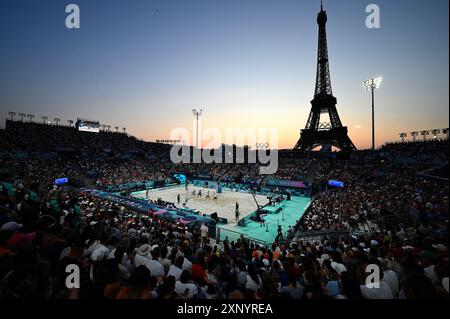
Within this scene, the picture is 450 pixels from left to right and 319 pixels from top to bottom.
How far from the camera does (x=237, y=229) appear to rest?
1786cm

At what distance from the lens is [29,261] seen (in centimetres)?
316

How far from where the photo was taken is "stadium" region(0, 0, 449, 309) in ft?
11.2

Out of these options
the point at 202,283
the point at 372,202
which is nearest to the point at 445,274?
the point at 202,283

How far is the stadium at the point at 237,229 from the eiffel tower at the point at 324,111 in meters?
0.26

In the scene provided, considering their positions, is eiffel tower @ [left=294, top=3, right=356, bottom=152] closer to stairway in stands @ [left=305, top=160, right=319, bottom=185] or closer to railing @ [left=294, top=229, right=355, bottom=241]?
stairway in stands @ [left=305, top=160, right=319, bottom=185]

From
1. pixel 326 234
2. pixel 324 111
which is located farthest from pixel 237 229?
pixel 324 111

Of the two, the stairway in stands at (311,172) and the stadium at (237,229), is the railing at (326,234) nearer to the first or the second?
the stadium at (237,229)

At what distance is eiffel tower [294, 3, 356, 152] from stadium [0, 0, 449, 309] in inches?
10.1

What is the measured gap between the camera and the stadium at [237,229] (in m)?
3.43

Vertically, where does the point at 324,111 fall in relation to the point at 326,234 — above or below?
above

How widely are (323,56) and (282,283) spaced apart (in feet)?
158

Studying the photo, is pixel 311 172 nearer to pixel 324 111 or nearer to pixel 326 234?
pixel 324 111

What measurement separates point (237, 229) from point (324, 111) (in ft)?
123
